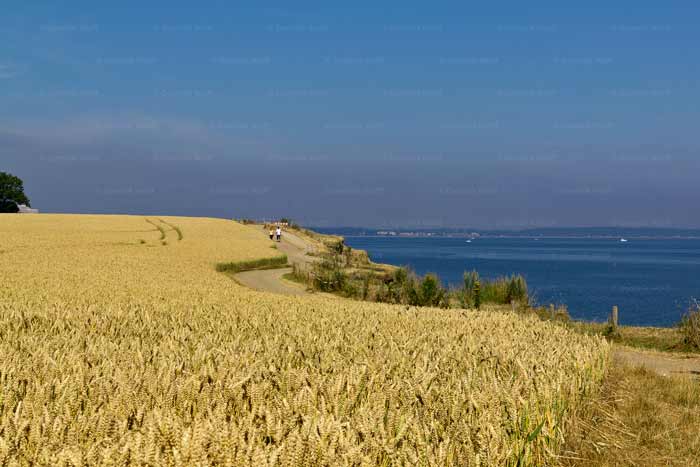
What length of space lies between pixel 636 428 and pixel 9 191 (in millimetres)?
122302

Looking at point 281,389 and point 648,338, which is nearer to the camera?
point 281,389

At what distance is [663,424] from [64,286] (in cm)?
1319


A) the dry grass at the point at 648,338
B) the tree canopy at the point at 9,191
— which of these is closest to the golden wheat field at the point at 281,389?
the dry grass at the point at 648,338

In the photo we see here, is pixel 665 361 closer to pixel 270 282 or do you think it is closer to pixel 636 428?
pixel 636 428

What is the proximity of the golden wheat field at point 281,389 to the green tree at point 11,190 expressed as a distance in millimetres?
114427

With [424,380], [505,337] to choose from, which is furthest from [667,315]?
[424,380]

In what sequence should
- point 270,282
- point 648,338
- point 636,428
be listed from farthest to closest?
point 270,282
point 648,338
point 636,428

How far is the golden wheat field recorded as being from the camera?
10.5 ft

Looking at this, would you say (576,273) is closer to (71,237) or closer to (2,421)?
(71,237)

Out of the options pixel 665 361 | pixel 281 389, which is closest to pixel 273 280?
pixel 665 361

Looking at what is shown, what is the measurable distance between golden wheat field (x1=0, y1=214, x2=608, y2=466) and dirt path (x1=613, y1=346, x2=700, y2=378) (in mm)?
5242

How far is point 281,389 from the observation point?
484cm

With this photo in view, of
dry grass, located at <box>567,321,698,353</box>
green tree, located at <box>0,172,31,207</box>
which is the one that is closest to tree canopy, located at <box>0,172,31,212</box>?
green tree, located at <box>0,172,31,207</box>

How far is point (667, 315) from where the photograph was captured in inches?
1903
